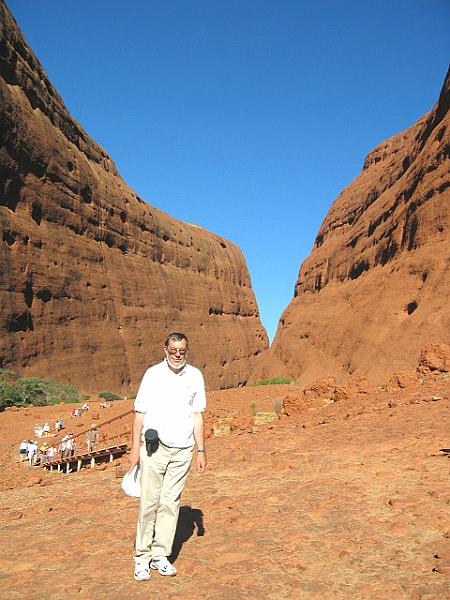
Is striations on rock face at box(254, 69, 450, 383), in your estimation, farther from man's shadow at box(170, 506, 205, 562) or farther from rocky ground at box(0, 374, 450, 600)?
man's shadow at box(170, 506, 205, 562)

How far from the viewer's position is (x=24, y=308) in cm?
3139

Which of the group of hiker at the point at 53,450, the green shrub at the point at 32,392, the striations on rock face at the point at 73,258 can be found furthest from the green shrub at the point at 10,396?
the group of hiker at the point at 53,450

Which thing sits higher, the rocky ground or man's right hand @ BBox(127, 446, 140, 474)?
man's right hand @ BBox(127, 446, 140, 474)

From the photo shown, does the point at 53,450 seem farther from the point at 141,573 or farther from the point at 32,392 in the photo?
the point at 32,392

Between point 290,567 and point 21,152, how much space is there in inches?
1366

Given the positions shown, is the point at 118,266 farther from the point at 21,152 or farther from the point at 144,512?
the point at 144,512

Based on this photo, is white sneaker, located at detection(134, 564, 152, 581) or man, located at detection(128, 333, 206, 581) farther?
man, located at detection(128, 333, 206, 581)

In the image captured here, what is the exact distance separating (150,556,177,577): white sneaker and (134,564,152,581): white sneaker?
87 millimetres

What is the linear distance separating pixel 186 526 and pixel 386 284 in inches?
875

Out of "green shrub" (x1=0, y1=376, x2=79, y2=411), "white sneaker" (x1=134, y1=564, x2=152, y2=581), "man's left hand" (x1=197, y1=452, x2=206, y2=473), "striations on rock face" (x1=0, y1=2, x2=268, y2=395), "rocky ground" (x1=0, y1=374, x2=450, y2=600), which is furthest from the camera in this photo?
"striations on rock face" (x1=0, y1=2, x2=268, y2=395)

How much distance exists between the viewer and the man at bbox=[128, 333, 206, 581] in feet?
11.9

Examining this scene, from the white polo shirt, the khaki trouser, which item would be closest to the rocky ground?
the khaki trouser

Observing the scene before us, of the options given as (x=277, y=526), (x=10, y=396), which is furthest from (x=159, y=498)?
(x=10, y=396)

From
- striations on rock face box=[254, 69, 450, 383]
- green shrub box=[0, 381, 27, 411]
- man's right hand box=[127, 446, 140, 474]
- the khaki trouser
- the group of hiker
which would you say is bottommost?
the group of hiker
